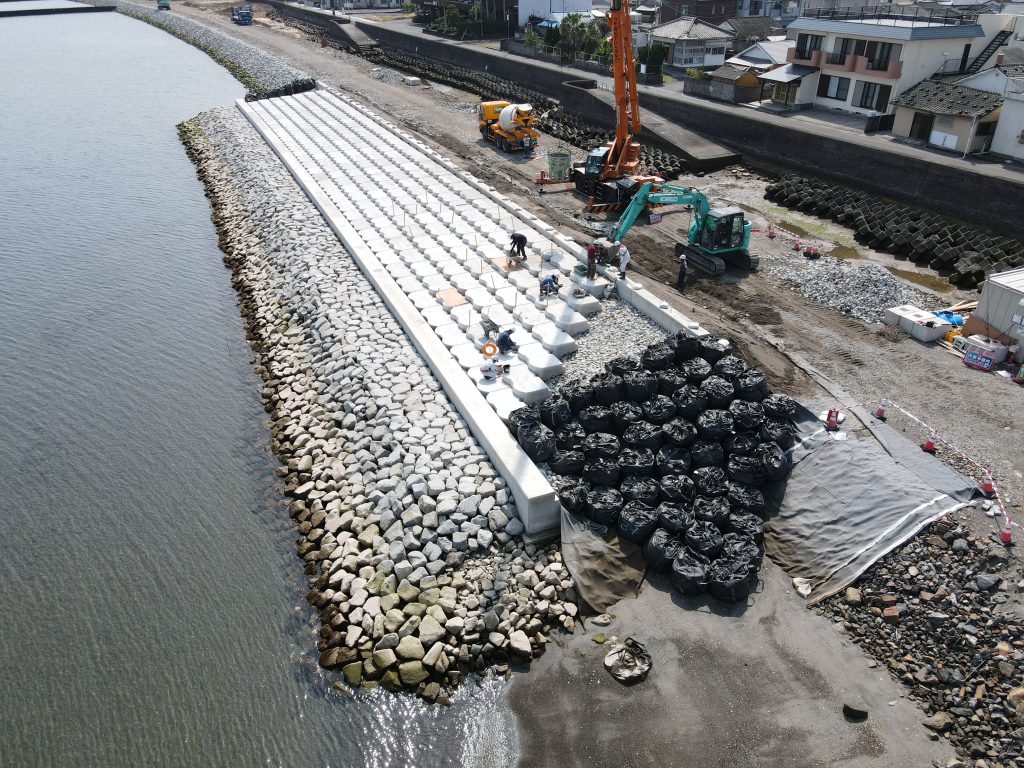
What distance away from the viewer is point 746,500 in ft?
42.2

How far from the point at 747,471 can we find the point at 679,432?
1514 millimetres

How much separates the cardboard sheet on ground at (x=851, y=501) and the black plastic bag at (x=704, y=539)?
1.21 metres

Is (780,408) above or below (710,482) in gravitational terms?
above

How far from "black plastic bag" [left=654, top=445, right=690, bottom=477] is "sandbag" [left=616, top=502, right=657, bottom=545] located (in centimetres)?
96

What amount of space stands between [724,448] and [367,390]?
27.8ft

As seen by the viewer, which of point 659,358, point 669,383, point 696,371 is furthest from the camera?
point 659,358

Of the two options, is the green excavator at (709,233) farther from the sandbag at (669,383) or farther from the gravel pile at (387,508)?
the gravel pile at (387,508)

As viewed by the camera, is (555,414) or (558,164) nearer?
(555,414)

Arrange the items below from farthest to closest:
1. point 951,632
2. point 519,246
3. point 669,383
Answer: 1. point 519,246
2. point 669,383
3. point 951,632

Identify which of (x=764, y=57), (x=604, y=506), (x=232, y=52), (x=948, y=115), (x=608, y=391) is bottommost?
(x=604, y=506)

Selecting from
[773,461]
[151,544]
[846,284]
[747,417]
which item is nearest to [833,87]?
[846,284]

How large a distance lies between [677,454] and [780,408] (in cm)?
260

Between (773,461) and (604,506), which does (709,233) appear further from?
(604,506)

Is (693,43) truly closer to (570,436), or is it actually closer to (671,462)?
(570,436)
